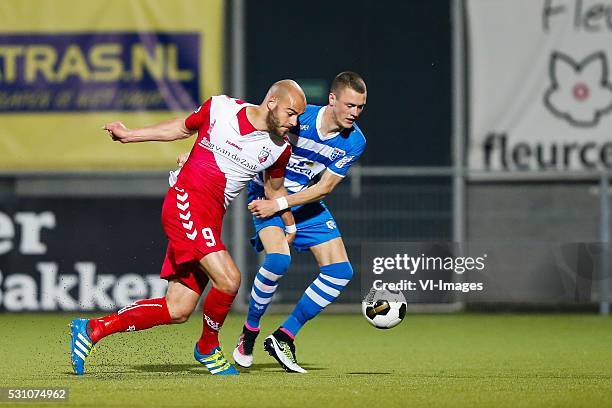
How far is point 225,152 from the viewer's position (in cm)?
898

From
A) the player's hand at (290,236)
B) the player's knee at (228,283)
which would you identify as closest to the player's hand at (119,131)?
the player's knee at (228,283)

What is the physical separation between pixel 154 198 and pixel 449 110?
3633mm

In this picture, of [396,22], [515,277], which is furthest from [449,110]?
[515,277]

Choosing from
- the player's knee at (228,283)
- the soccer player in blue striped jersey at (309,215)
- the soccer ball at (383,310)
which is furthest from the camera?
the soccer ball at (383,310)

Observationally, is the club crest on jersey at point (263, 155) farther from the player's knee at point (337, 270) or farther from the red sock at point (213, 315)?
the player's knee at point (337, 270)

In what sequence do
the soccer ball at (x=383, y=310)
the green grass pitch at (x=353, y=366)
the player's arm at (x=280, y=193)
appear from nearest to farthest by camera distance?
the green grass pitch at (x=353, y=366) → the player's arm at (x=280, y=193) → the soccer ball at (x=383, y=310)

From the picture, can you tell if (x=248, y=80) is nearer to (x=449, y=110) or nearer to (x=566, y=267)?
(x=449, y=110)

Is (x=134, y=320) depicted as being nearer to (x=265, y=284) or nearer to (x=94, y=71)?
(x=265, y=284)

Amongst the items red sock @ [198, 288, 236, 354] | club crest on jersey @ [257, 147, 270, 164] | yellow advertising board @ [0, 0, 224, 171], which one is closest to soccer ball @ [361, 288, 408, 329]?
red sock @ [198, 288, 236, 354]

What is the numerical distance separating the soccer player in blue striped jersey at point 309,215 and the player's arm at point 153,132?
2.42 feet

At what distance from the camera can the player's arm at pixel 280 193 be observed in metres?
9.27

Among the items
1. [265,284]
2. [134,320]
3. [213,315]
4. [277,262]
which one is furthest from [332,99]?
[134,320]

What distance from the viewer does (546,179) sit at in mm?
16062

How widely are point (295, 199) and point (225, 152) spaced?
80cm
